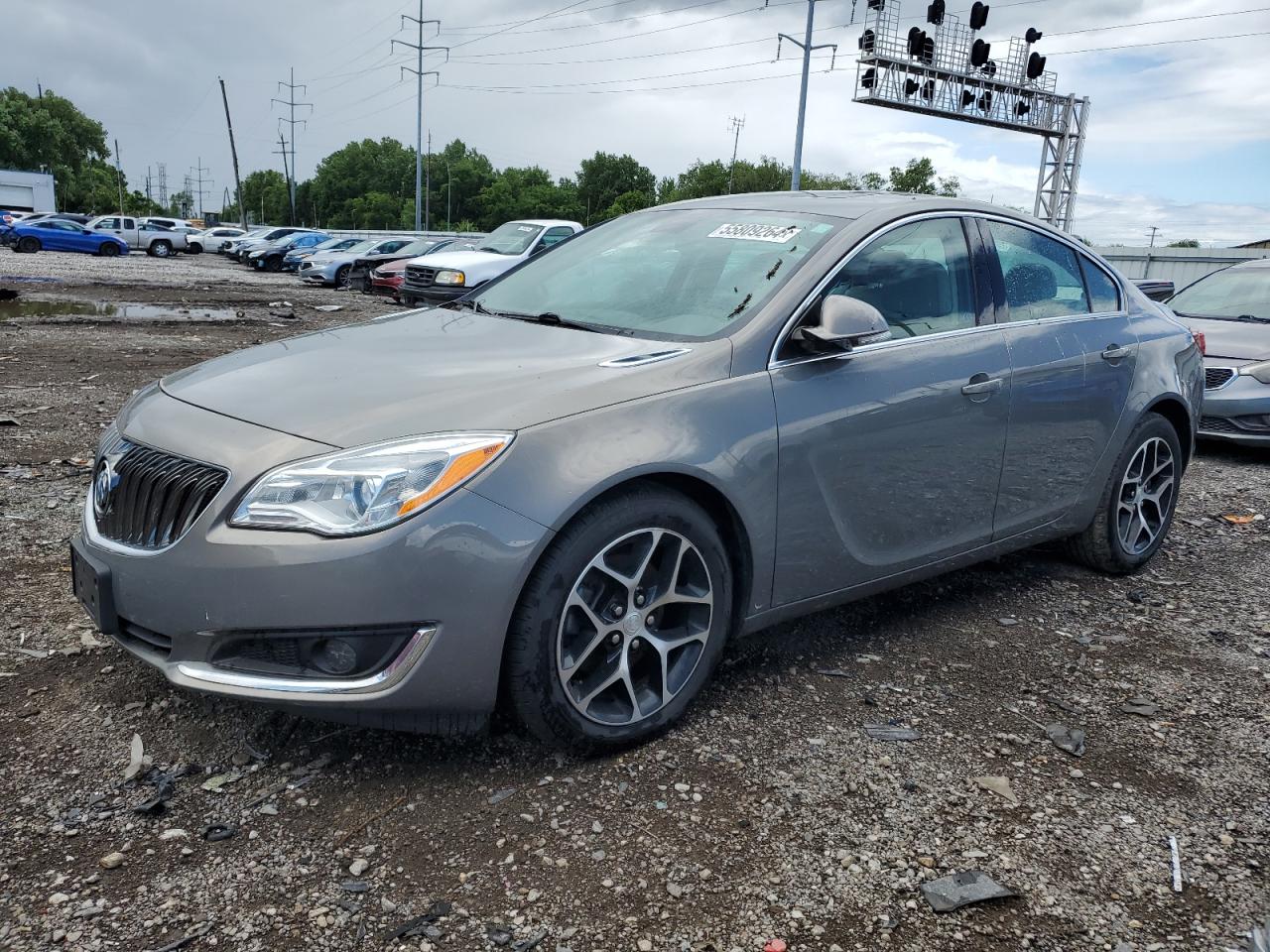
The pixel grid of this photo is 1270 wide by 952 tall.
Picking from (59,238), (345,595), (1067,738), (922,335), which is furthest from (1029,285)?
(59,238)

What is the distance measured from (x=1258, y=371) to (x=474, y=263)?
502 inches

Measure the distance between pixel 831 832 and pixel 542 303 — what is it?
2.17 metres

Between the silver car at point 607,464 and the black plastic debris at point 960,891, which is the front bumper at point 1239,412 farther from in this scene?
the black plastic debris at point 960,891

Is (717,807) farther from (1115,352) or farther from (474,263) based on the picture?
(474,263)

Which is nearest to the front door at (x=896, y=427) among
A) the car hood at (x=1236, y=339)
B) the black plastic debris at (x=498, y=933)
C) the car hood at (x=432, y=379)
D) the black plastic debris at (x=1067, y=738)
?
the car hood at (x=432, y=379)

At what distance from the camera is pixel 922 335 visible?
3820 mm

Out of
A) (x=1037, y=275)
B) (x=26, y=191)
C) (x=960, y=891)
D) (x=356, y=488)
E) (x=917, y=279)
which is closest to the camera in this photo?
(x=960, y=891)

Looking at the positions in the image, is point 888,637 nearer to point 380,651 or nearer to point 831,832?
point 831,832

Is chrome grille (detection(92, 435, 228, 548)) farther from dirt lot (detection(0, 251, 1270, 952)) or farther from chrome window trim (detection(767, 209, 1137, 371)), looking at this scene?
chrome window trim (detection(767, 209, 1137, 371))

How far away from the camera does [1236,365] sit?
812 cm

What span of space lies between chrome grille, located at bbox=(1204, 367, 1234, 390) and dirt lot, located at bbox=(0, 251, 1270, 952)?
453 cm


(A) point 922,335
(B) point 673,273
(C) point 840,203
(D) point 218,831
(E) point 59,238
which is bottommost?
(D) point 218,831

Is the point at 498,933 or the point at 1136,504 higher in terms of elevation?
the point at 1136,504

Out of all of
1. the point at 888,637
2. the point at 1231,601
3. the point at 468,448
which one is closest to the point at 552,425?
the point at 468,448
